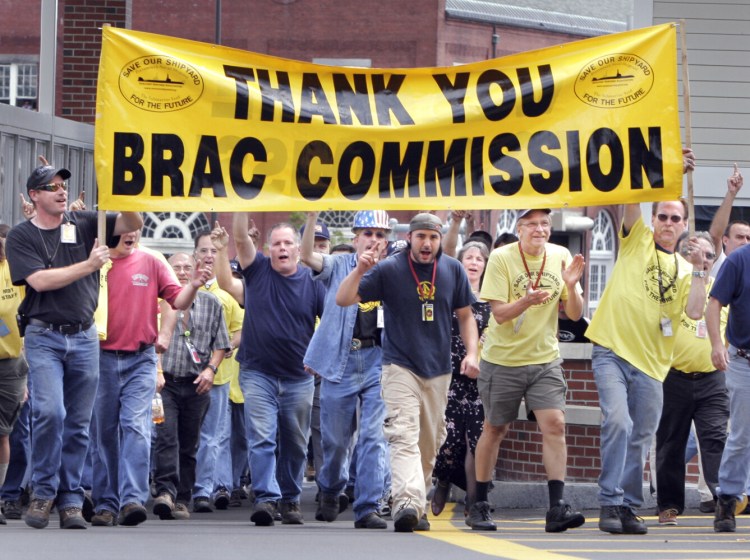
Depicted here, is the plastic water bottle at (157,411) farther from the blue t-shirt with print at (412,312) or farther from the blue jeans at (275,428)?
the blue t-shirt with print at (412,312)

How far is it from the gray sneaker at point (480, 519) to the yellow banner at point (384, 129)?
79.3 inches

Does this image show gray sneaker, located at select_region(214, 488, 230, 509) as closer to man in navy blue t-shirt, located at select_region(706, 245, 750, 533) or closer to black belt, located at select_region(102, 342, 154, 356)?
black belt, located at select_region(102, 342, 154, 356)

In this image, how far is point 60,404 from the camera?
10273mm

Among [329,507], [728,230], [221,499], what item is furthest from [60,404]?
[728,230]

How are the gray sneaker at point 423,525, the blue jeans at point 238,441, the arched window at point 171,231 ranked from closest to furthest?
the gray sneaker at point 423,525 → the blue jeans at point 238,441 → the arched window at point 171,231

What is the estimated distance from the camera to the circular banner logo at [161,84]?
10.7 metres

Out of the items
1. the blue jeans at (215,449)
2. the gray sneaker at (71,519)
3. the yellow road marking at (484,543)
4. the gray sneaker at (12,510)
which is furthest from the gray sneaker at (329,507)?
the gray sneaker at (12,510)

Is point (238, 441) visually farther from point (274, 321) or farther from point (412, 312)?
point (412, 312)

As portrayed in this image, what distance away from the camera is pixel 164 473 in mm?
12289

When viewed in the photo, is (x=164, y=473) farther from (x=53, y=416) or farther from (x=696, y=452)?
(x=696, y=452)

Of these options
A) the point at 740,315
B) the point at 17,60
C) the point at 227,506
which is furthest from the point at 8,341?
the point at 17,60

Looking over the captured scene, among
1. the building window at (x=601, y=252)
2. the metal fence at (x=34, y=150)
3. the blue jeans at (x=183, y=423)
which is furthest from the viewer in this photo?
the building window at (x=601, y=252)

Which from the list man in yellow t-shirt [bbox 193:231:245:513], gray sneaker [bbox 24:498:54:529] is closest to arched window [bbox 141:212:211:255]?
man in yellow t-shirt [bbox 193:231:245:513]

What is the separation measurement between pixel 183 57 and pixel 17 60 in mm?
42267
